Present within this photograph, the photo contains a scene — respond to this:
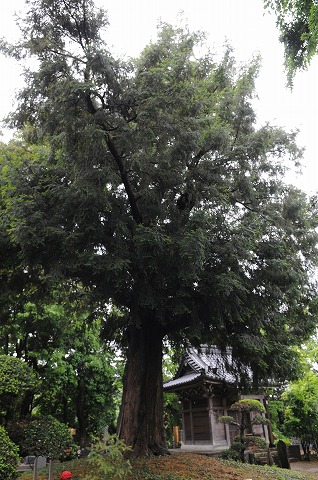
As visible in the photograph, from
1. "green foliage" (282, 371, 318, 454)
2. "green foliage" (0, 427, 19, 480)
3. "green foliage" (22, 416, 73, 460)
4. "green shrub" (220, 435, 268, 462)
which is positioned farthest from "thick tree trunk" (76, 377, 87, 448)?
"green foliage" (0, 427, 19, 480)

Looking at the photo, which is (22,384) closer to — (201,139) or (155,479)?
(155,479)

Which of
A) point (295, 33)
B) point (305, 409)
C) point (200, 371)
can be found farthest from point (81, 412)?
point (295, 33)

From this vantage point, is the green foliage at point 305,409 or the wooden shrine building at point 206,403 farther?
the green foliage at point 305,409

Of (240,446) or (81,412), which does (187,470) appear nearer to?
(240,446)

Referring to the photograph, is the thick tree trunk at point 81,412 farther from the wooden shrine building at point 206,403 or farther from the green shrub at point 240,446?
the green shrub at point 240,446

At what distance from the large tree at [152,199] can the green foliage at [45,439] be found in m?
1.77

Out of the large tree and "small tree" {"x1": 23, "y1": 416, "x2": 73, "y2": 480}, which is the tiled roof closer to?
→ the large tree

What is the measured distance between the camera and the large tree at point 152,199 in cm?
803

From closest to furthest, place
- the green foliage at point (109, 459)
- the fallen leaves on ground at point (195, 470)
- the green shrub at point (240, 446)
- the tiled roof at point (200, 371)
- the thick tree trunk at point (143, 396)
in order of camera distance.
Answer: the green foliage at point (109, 459) < the fallen leaves on ground at point (195, 470) < the thick tree trunk at point (143, 396) < the green shrub at point (240, 446) < the tiled roof at point (200, 371)

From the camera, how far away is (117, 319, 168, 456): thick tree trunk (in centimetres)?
939

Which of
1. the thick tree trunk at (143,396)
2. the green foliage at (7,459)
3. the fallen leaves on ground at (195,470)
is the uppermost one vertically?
the thick tree trunk at (143,396)

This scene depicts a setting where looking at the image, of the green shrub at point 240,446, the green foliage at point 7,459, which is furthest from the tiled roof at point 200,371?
the green foliage at point 7,459

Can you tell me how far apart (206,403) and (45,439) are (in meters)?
10.6

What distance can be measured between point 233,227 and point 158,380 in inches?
178
